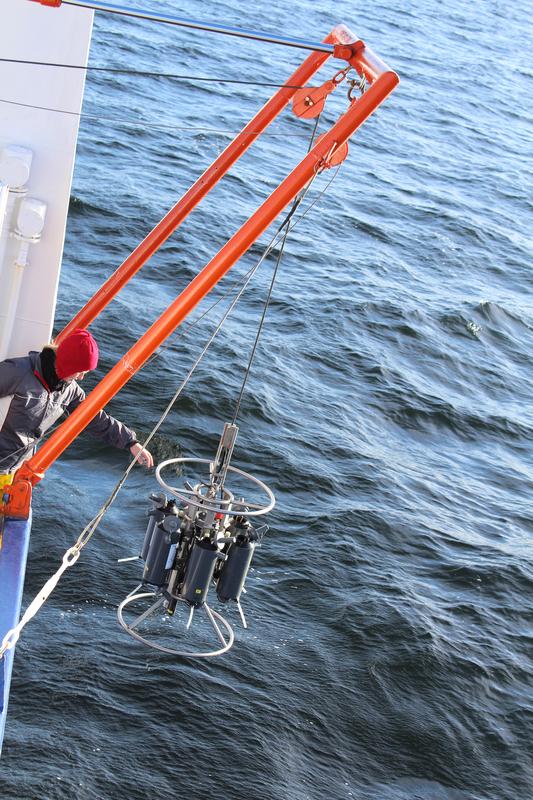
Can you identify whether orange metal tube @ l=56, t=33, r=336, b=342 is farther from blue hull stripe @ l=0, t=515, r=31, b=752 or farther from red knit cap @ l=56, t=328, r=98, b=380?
blue hull stripe @ l=0, t=515, r=31, b=752

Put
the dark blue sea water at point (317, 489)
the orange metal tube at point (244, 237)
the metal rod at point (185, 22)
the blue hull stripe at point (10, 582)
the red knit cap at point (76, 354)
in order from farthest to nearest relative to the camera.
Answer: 1. the dark blue sea water at point (317, 489)
2. the blue hull stripe at point (10, 582)
3. the red knit cap at point (76, 354)
4. the orange metal tube at point (244, 237)
5. the metal rod at point (185, 22)

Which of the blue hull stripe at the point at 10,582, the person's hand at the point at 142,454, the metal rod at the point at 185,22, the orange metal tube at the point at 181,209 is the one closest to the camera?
the metal rod at the point at 185,22

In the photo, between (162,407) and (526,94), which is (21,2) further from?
(526,94)

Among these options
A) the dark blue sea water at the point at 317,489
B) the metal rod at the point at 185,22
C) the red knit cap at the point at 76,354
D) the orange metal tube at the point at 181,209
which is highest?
the metal rod at the point at 185,22

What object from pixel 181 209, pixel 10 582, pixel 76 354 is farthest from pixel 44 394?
pixel 181 209

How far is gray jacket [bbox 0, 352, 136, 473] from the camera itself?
6109 millimetres

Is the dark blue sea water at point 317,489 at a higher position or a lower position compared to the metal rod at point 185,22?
lower

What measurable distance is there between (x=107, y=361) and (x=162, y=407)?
2.68 feet

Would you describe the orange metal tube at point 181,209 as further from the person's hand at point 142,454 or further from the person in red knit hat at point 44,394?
the person's hand at point 142,454

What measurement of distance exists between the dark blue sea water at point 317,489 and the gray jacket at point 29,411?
174 centimetres

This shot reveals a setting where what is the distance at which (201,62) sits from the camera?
23469mm

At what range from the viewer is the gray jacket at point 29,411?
611 cm

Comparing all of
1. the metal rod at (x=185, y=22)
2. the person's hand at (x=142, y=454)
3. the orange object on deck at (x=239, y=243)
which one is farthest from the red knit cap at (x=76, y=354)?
the metal rod at (x=185, y=22)

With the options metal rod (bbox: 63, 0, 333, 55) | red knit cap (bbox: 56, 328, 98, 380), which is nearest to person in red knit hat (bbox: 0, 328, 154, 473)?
red knit cap (bbox: 56, 328, 98, 380)
